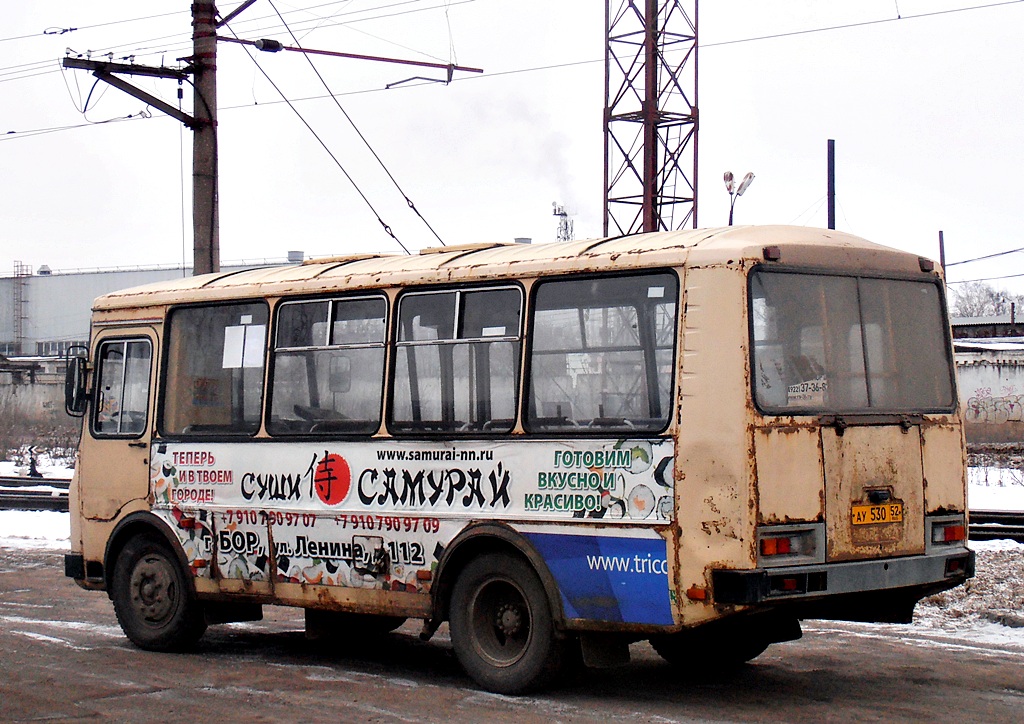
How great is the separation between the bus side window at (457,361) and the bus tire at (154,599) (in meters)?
2.58

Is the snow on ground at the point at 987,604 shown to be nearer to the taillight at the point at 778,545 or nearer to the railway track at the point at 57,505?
the railway track at the point at 57,505

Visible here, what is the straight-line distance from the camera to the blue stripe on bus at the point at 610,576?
7797 mm

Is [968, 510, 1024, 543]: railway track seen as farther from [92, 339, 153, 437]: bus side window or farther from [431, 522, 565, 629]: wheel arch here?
[92, 339, 153, 437]: bus side window

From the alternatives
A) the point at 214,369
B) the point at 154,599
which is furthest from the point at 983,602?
the point at 154,599

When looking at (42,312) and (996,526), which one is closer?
(996,526)

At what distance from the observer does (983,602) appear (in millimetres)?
11688

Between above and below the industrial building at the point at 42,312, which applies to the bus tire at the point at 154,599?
below

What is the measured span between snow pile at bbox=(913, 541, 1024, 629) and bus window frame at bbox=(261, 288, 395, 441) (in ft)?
16.3

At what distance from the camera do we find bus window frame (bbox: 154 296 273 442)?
10.3 metres

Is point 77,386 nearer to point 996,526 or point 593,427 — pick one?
point 593,427

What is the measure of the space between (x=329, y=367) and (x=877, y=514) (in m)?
3.86

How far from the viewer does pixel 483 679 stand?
8680 mm

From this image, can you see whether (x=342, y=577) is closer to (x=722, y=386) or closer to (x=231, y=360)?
(x=231, y=360)

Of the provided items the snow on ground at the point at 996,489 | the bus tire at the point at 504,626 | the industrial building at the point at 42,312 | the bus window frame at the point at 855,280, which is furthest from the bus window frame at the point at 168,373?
the industrial building at the point at 42,312
